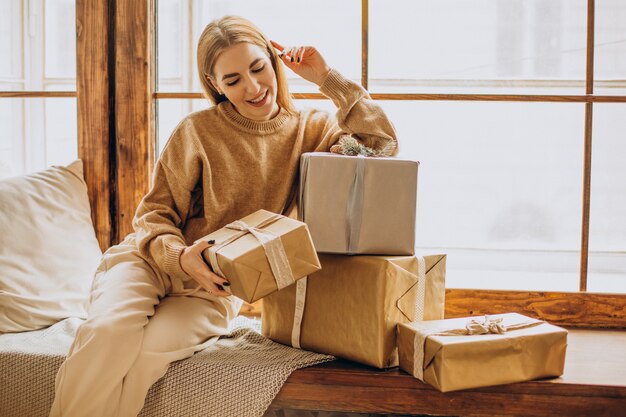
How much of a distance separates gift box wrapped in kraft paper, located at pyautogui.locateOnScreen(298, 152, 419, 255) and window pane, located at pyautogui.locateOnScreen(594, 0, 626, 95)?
2.51ft

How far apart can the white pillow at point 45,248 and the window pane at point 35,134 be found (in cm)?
14

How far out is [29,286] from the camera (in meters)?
1.78

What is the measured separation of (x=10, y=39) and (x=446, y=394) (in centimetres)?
163

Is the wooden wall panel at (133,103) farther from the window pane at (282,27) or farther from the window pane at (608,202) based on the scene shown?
the window pane at (608,202)

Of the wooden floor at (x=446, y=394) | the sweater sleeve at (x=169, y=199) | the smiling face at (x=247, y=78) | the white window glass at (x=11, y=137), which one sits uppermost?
the smiling face at (x=247, y=78)

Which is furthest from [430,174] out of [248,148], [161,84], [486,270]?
[161,84]

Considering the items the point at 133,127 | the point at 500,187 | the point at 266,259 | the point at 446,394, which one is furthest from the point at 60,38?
the point at 446,394

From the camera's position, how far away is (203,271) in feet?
4.99

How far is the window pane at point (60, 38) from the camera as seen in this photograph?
204 centimetres

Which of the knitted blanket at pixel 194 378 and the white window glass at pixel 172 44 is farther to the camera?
the white window glass at pixel 172 44

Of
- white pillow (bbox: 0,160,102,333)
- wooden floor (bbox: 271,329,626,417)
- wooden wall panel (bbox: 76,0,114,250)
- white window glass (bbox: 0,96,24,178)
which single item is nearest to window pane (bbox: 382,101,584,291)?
wooden floor (bbox: 271,329,626,417)

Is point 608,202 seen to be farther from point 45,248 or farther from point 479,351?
point 45,248

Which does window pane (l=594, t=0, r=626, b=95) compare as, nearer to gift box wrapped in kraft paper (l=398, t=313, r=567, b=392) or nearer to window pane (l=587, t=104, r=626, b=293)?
window pane (l=587, t=104, r=626, b=293)

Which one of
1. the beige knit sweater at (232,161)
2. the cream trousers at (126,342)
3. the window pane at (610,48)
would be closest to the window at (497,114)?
the window pane at (610,48)
